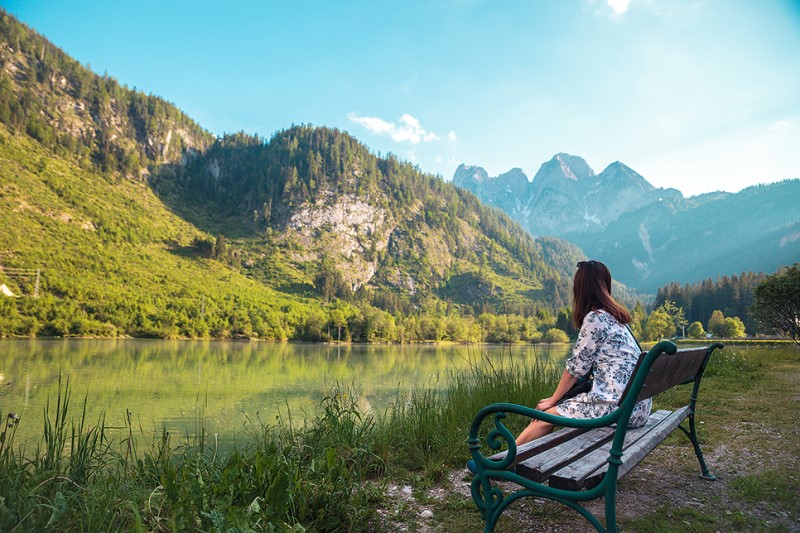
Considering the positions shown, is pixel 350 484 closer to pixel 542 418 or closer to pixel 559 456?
pixel 559 456

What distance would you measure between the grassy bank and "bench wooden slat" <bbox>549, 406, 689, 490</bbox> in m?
0.51

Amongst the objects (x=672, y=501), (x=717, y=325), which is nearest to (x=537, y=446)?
(x=672, y=501)

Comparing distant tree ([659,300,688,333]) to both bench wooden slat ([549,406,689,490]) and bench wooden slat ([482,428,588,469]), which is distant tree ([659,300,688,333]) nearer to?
bench wooden slat ([549,406,689,490])

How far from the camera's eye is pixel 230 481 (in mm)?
2369

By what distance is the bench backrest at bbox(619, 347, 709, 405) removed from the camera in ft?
6.62

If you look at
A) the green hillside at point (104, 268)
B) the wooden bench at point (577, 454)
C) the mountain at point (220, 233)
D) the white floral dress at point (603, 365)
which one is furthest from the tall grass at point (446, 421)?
the green hillside at point (104, 268)

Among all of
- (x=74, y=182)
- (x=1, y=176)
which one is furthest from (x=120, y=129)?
(x=1, y=176)

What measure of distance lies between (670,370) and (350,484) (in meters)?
2.08

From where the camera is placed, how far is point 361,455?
138 inches

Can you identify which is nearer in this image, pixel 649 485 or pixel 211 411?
pixel 649 485

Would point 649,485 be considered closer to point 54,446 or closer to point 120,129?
point 54,446

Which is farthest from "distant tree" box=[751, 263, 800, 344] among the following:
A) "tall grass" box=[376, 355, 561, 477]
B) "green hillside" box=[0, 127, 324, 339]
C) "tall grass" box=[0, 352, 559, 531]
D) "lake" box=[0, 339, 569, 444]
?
"green hillside" box=[0, 127, 324, 339]

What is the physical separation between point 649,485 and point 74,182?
121581 millimetres

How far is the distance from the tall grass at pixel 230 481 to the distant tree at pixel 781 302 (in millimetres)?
17662
